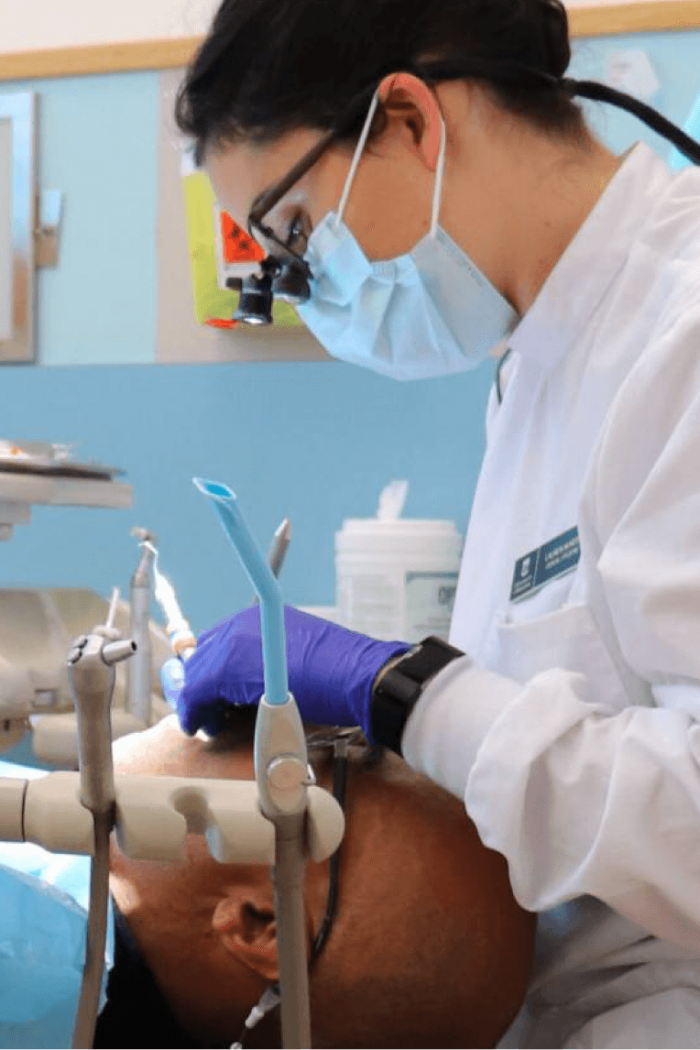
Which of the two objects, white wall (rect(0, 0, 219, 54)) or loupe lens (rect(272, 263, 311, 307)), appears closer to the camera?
loupe lens (rect(272, 263, 311, 307))

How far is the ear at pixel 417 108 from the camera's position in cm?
119

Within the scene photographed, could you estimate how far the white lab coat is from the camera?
3.05ft

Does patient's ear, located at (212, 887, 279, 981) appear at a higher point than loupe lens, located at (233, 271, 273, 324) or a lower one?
lower

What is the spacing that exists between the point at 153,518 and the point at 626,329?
4.16 feet

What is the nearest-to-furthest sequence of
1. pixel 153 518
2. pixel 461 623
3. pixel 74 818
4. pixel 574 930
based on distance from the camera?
pixel 74 818, pixel 574 930, pixel 461 623, pixel 153 518

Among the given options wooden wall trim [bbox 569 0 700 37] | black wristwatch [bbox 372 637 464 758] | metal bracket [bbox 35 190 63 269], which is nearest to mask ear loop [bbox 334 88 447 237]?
black wristwatch [bbox 372 637 464 758]

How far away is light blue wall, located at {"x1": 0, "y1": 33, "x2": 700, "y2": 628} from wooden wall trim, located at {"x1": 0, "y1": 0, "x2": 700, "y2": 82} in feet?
0.09

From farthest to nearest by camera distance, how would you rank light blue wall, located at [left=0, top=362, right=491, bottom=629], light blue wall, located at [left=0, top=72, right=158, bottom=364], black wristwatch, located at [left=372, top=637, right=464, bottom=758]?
light blue wall, located at [left=0, top=72, right=158, bottom=364]
light blue wall, located at [left=0, top=362, right=491, bottom=629]
black wristwatch, located at [left=372, top=637, right=464, bottom=758]

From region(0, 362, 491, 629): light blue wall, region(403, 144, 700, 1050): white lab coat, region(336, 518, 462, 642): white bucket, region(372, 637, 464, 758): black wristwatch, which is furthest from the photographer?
region(0, 362, 491, 629): light blue wall

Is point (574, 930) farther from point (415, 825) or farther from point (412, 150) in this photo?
point (412, 150)

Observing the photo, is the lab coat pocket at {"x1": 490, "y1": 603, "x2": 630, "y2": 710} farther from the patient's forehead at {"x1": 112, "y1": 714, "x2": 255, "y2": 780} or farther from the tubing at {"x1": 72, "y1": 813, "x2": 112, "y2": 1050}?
the tubing at {"x1": 72, "y1": 813, "x2": 112, "y2": 1050}

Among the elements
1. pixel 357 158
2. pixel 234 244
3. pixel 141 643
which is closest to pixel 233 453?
pixel 234 244

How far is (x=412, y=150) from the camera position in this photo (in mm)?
1228

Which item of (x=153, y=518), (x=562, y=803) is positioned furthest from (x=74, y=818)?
(x=153, y=518)
